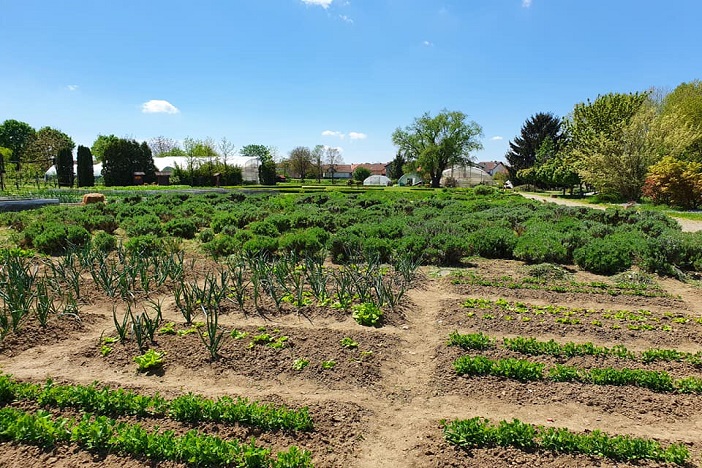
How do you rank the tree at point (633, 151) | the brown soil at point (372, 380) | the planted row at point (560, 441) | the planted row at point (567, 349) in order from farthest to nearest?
1. the tree at point (633, 151)
2. the planted row at point (567, 349)
3. the brown soil at point (372, 380)
4. the planted row at point (560, 441)

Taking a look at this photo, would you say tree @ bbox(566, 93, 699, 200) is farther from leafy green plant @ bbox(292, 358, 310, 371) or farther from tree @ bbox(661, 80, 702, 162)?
leafy green plant @ bbox(292, 358, 310, 371)

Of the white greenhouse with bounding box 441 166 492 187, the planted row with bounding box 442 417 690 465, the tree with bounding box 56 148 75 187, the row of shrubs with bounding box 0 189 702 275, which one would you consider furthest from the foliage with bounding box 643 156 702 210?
the tree with bounding box 56 148 75 187

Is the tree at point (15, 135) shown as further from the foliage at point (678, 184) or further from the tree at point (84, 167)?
the foliage at point (678, 184)

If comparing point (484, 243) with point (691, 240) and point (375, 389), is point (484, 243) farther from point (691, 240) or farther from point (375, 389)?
point (375, 389)

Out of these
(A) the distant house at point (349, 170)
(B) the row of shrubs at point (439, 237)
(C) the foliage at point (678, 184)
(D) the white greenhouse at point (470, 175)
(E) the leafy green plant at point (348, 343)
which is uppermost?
(A) the distant house at point (349, 170)

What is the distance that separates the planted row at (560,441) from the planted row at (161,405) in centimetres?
129

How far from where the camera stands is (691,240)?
9.27 metres

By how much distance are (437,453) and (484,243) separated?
25.1 feet

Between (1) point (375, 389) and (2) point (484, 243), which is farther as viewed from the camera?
(2) point (484, 243)

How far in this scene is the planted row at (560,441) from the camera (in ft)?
10.3

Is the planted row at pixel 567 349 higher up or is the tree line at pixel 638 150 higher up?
the tree line at pixel 638 150

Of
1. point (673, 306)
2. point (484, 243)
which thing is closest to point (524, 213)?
point (484, 243)

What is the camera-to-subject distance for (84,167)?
1944 inches

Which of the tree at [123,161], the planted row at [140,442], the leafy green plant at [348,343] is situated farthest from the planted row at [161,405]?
the tree at [123,161]
